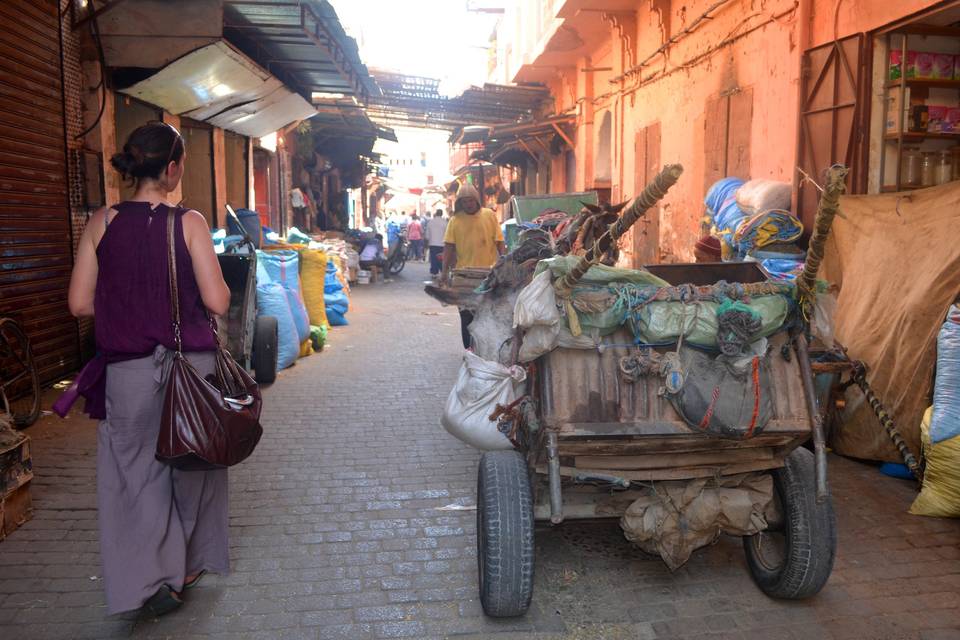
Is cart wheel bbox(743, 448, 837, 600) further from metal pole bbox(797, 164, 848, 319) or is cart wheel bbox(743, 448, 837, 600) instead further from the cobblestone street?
metal pole bbox(797, 164, 848, 319)

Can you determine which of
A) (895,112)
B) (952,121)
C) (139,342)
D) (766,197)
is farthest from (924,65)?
(139,342)

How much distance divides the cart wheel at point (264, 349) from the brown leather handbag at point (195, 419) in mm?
4394

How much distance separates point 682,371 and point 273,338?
17.3 ft

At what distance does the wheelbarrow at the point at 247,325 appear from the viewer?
6.96 metres

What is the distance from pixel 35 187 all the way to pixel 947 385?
23.1 ft

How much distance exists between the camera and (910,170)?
6.86 meters

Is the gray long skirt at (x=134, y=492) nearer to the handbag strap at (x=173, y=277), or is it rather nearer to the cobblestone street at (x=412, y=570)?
the handbag strap at (x=173, y=277)

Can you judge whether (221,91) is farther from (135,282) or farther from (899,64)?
(899,64)

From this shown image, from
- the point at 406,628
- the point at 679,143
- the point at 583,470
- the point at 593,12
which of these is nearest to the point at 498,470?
the point at 583,470

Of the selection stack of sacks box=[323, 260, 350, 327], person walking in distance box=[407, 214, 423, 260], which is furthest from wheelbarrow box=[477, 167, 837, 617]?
person walking in distance box=[407, 214, 423, 260]

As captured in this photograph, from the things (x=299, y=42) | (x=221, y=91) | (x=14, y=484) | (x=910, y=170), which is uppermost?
(x=299, y=42)

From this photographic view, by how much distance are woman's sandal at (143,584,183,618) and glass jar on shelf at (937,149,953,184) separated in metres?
6.97

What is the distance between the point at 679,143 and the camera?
11.8m

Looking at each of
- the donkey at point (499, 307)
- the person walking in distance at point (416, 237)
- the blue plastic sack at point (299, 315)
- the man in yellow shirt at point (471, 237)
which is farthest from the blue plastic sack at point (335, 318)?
the person walking in distance at point (416, 237)
